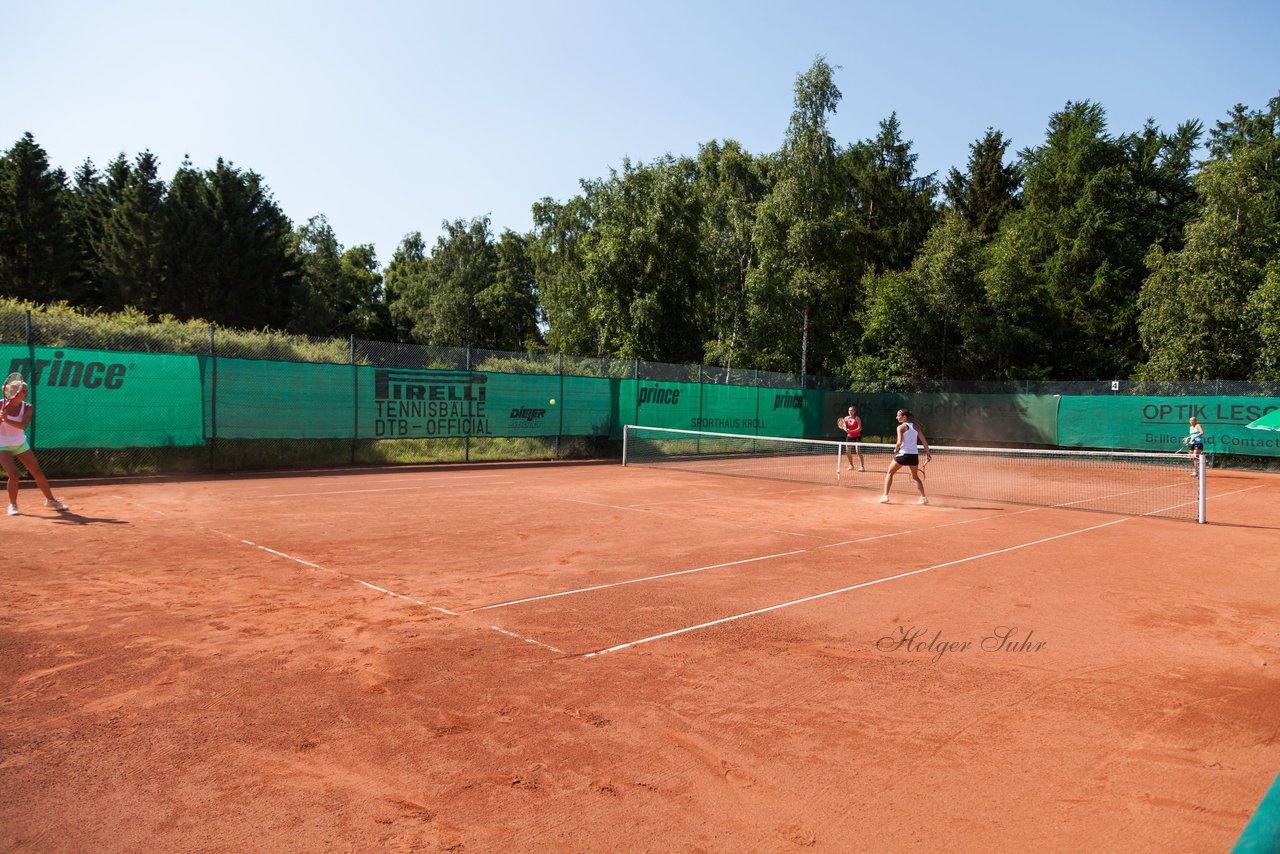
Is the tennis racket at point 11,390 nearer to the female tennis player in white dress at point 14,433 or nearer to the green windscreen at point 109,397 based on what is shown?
the female tennis player in white dress at point 14,433

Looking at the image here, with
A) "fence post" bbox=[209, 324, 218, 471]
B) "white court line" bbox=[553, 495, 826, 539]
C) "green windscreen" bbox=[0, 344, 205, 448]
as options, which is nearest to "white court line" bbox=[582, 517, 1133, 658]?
"white court line" bbox=[553, 495, 826, 539]

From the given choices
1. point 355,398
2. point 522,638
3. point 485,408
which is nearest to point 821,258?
point 485,408

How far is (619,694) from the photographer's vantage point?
428 cm

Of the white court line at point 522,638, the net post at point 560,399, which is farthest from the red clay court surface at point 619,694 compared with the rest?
the net post at point 560,399

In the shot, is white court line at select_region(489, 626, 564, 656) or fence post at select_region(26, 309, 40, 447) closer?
white court line at select_region(489, 626, 564, 656)

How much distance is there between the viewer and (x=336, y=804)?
309 centimetres

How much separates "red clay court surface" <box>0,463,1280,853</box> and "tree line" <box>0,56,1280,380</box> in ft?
85.6

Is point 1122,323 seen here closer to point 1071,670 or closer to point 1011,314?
point 1011,314

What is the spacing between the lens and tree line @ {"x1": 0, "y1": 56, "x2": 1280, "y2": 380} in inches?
1223

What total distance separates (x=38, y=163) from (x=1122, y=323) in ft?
166

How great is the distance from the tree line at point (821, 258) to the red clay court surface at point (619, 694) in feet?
85.6

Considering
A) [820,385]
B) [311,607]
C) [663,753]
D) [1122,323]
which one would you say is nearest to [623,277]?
[820,385]

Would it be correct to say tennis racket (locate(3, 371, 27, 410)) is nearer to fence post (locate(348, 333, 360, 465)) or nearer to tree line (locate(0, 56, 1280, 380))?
fence post (locate(348, 333, 360, 465))

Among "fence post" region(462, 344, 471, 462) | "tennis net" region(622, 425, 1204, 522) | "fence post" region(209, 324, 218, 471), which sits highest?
"fence post" region(209, 324, 218, 471)
